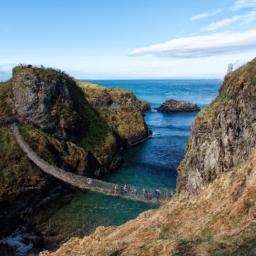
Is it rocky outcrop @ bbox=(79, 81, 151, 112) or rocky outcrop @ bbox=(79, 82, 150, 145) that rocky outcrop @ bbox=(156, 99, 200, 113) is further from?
rocky outcrop @ bbox=(79, 82, 150, 145)

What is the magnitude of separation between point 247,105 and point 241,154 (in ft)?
12.4

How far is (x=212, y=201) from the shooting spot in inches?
990

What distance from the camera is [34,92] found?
69688mm

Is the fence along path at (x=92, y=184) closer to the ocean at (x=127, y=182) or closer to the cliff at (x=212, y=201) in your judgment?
the ocean at (x=127, y=182)

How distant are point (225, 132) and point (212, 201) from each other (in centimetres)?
761

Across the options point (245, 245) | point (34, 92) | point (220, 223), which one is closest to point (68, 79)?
point (34, 92)

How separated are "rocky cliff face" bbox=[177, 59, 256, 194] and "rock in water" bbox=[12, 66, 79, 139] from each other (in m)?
39.8

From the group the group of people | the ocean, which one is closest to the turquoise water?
the ocean

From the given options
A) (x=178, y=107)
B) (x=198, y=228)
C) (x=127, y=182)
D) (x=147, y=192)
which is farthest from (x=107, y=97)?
(x=198, y=228)

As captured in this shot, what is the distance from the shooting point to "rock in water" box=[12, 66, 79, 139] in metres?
68.8

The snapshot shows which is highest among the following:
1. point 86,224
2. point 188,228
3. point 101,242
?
point 188,228

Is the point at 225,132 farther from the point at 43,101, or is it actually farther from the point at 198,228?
the point at 43,101

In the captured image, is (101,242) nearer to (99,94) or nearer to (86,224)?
(86,224)

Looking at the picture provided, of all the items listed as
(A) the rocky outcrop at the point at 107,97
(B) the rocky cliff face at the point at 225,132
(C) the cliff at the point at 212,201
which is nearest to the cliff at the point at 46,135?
(C) the cliff at the point at 212,201
